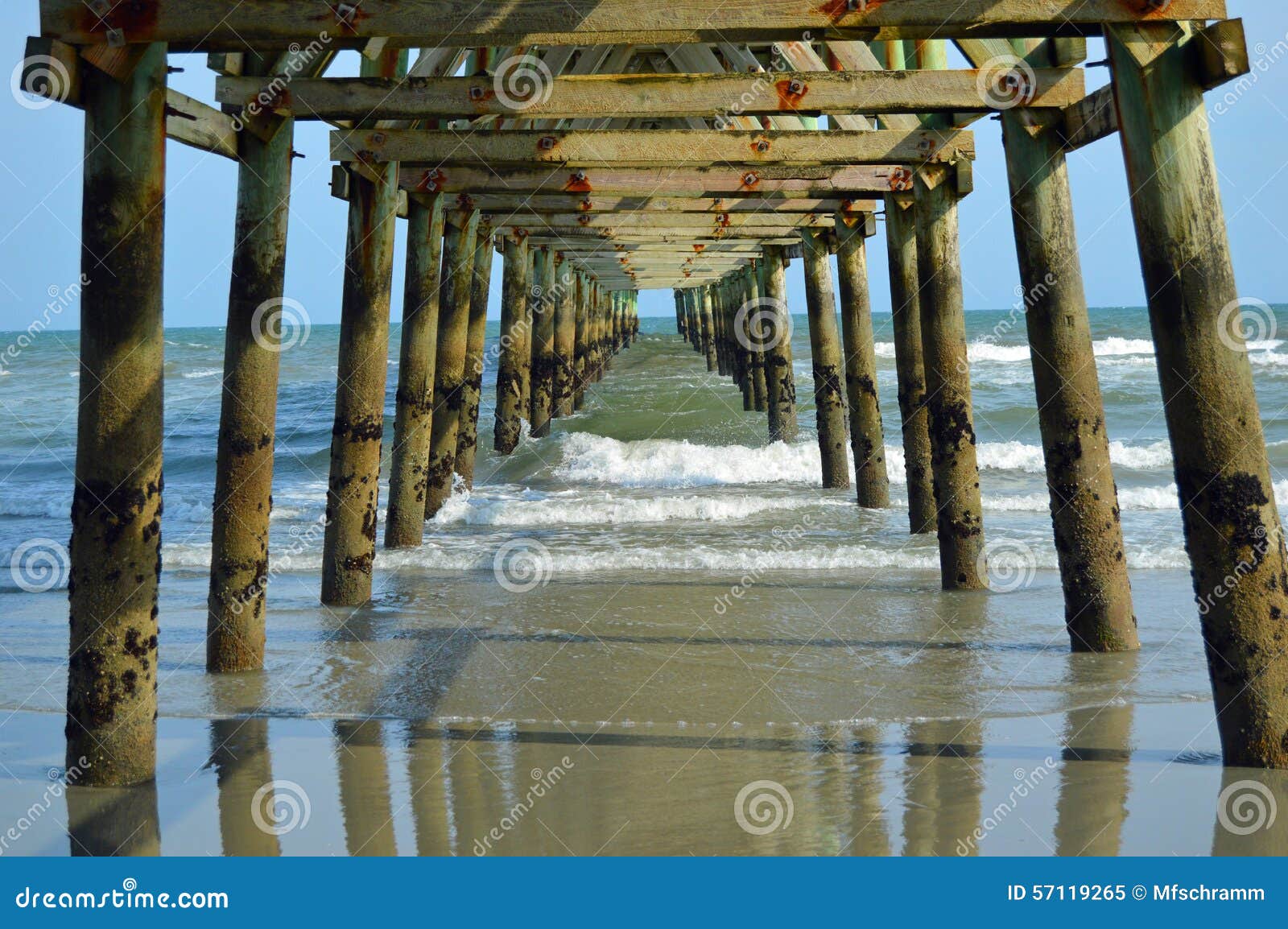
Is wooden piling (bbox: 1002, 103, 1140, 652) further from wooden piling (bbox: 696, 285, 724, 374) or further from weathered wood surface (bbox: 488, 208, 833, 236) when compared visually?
wooden piling (bbox: 696, 285, 724, 374)

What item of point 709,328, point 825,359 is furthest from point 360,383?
point 709,328

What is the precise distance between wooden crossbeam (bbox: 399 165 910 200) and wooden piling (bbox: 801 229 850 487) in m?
3.58

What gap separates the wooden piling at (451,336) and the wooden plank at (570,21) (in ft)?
17.0

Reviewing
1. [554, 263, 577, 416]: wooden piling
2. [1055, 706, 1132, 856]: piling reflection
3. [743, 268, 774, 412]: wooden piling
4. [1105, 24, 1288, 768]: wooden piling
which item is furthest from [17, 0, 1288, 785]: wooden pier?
[554, 263, 577, 416]: wooden piling

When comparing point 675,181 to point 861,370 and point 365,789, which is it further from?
point 365,789

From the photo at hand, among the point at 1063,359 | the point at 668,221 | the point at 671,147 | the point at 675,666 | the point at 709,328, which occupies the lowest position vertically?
the point at 675,666

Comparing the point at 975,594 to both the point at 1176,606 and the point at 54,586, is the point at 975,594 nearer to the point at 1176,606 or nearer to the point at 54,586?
the point at 1176,606

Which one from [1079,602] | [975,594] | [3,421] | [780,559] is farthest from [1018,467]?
[3,421]

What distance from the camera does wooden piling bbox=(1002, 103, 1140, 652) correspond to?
5.46m

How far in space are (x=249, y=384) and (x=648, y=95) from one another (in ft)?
7.77

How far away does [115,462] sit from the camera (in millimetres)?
3912

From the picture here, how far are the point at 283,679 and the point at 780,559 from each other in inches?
167

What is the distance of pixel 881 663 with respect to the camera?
18.6 ft

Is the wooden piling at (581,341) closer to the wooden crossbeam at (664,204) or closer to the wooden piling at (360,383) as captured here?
the wooden crossbeam at (664,204)
